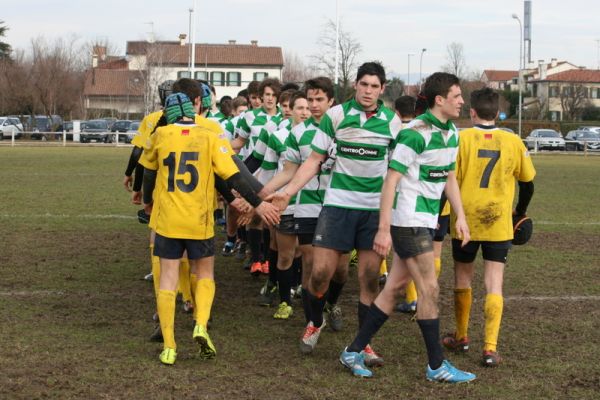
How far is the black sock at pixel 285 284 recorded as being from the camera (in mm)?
8641

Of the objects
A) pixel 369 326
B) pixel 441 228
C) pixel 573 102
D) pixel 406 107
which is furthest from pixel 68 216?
pixel 573 102

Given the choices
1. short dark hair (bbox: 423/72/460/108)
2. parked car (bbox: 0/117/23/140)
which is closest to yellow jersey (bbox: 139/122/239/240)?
short dark hair (bbox: 423/72/460/108)

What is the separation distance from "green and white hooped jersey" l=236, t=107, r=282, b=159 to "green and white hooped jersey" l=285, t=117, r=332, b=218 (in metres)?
2.33

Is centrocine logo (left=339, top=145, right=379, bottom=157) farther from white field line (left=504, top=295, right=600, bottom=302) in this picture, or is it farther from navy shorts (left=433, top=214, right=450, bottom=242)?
white field line (left=504, top=295, right=600, bottom=302)

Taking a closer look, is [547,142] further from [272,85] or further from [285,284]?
[285,284]

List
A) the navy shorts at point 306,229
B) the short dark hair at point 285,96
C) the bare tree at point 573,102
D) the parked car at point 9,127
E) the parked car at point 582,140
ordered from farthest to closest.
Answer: the bare tree at point 573,102 < the parked car at point 9,127 < the parked car at point 582,140 < the short dark hair at point 285,96 < the navy shorts at point 306,229

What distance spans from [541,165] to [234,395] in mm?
32980

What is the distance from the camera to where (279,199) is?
22.9 feet

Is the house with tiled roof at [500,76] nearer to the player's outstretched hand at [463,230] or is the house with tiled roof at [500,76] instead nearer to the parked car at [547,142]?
the parked car at [547,142]

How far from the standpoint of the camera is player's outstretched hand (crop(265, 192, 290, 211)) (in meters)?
6.94

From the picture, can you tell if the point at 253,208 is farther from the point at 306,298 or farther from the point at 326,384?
the point at 326,384

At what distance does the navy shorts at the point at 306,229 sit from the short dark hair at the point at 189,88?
1.54m

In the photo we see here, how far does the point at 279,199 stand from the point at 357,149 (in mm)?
752

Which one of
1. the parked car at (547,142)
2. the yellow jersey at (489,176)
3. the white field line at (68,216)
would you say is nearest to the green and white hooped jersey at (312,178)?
the yellow jersey at (489,176)
